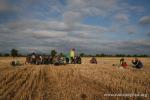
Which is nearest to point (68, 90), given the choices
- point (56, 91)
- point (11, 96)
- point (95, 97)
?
point (56, 91)

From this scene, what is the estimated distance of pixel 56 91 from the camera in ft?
29.1

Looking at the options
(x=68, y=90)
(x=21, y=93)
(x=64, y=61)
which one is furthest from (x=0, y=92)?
(x=64, y=61)

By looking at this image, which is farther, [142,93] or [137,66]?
[137,66]

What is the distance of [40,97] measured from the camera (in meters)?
7.64

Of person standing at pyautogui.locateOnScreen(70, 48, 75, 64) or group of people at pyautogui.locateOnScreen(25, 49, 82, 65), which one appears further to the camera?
group of people at pyautogui.locateOnScreen(25, 49, 82, 65)

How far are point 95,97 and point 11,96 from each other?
2648mm

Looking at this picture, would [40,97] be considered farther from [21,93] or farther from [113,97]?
[113,97]

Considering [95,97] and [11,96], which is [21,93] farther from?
[95,97]

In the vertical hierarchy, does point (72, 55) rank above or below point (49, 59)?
above

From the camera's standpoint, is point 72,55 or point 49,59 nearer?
point 72,55

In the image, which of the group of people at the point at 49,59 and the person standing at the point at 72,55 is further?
the group of people at the point at 49,59

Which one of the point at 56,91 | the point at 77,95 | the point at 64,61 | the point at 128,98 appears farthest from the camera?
the point at 64,61

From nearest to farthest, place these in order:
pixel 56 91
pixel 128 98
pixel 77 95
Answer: pixel 128 98, pixel 77 95, pixel 56 91

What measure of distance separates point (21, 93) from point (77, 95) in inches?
74.0
